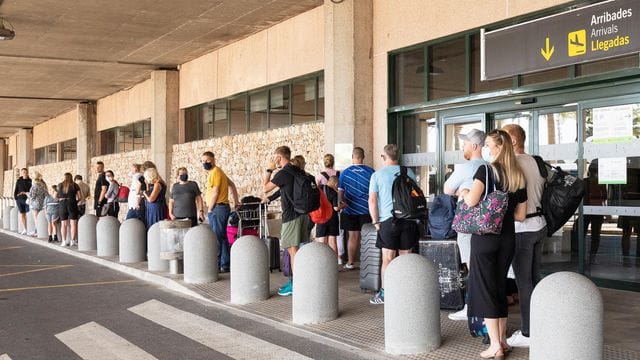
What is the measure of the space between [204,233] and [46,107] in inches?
1018

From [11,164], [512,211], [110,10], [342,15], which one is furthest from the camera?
[11,164]

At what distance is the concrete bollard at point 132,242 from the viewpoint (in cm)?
1379

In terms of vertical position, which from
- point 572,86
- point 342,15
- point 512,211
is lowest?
point 512,211

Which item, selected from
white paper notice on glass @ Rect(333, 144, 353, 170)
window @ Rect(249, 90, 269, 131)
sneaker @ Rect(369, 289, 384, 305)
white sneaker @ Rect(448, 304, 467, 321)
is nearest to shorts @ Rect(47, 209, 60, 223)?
window @ Rect(249, 90, 269, 131)

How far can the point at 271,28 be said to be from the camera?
1730cm

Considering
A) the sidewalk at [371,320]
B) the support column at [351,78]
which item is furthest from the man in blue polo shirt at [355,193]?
the support column at [351,78]

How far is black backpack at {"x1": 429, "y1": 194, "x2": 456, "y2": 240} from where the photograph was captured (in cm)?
816

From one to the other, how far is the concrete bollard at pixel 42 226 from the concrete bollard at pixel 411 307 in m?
17.1

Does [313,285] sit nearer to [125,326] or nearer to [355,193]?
[125,326]

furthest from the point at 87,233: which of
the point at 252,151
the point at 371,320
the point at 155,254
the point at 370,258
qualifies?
the point at 371,320

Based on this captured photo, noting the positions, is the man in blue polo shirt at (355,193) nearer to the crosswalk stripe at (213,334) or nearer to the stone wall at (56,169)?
the crosswalk stripe at (213,334)

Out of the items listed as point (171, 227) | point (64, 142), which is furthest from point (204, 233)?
point (64, 142)

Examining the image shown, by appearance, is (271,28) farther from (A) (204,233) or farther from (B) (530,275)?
(B) (530,275)

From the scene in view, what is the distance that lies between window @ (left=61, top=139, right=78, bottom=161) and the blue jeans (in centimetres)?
2458
